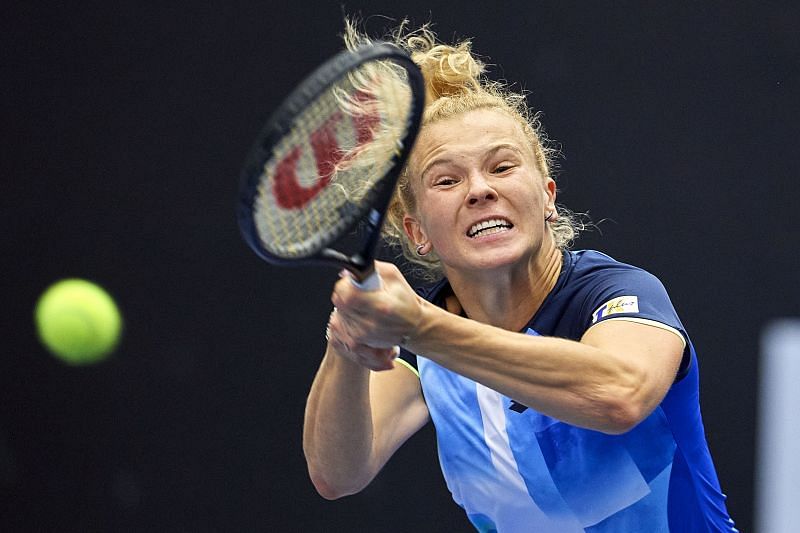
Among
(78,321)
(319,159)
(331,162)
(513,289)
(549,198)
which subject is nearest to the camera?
(319,159)

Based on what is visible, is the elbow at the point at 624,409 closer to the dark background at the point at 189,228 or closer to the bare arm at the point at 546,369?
the bare arm at the point at 546,369

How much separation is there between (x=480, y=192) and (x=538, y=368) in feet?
→ 1.63

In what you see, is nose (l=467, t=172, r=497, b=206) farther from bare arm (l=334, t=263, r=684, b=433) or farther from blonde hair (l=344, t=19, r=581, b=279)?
bare arm (l=334, t=263, r=684, b=433)

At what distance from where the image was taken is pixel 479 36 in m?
3.50

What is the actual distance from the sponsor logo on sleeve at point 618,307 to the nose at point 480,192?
28cm

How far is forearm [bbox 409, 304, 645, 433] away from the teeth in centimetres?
43

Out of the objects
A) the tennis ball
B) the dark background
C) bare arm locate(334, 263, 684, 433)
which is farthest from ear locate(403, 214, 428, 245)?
the tennis ball

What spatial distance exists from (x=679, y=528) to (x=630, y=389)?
53 cm

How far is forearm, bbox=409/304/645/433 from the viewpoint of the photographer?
1.71 metres

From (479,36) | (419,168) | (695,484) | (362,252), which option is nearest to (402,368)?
(419,168)

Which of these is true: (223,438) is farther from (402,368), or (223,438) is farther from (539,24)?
(539,24)

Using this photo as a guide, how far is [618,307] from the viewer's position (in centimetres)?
196

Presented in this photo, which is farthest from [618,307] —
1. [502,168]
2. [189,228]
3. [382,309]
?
[189,228]

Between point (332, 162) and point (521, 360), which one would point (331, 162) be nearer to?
point (332, 162)
